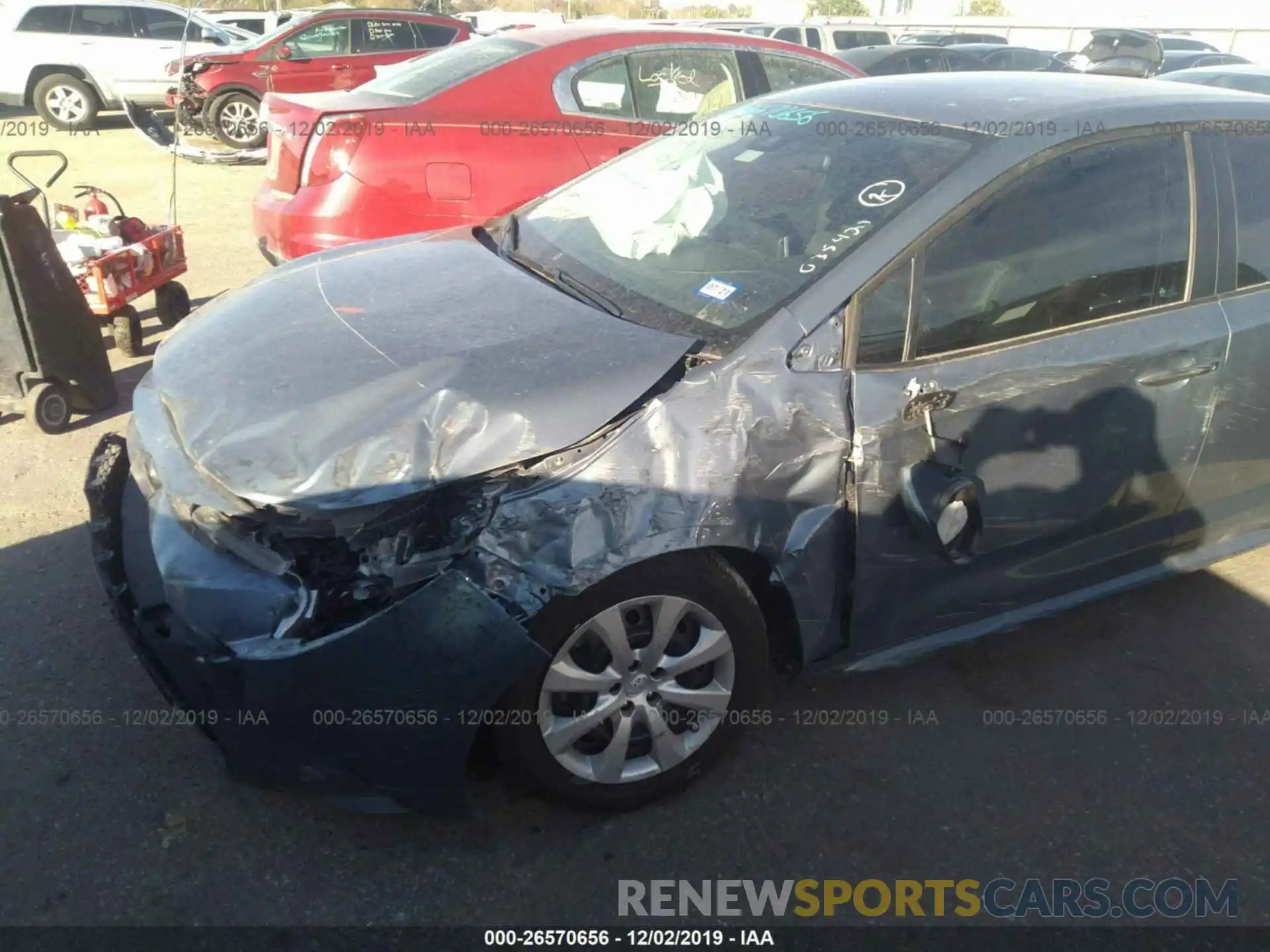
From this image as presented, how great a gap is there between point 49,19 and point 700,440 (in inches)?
595

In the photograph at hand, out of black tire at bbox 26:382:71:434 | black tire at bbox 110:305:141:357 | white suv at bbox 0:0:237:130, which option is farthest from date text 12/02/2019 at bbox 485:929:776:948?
white suv at bbox 0:0:237:130

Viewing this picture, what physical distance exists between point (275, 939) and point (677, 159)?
2.68 meters

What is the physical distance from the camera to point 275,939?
222 centimetres

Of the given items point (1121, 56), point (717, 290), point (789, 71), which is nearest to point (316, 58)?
point (789, 71)

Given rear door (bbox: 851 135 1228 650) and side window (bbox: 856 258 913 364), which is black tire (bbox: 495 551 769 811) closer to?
rear door (bbox: 851 135 1228 650)

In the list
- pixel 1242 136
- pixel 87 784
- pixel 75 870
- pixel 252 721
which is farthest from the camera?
pixel 1242 136

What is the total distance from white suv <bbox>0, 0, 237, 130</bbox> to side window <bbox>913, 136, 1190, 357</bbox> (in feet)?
44.2

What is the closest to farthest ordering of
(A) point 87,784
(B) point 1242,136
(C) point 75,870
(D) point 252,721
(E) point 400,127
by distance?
(D) point 252,721, (C) point 75,870, (A) point 87,784, (B) point 1242,136, (E) point 400,127

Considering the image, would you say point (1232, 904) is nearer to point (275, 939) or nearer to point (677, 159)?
point (275, 939)

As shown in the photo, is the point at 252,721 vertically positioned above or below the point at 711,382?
below

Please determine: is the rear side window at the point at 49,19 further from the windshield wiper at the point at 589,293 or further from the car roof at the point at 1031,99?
the windshield wiper at the point at 589,293

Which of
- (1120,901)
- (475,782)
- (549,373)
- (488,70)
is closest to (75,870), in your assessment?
(475,782)

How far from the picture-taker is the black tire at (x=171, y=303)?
5.86 m

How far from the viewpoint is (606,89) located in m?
5.72
